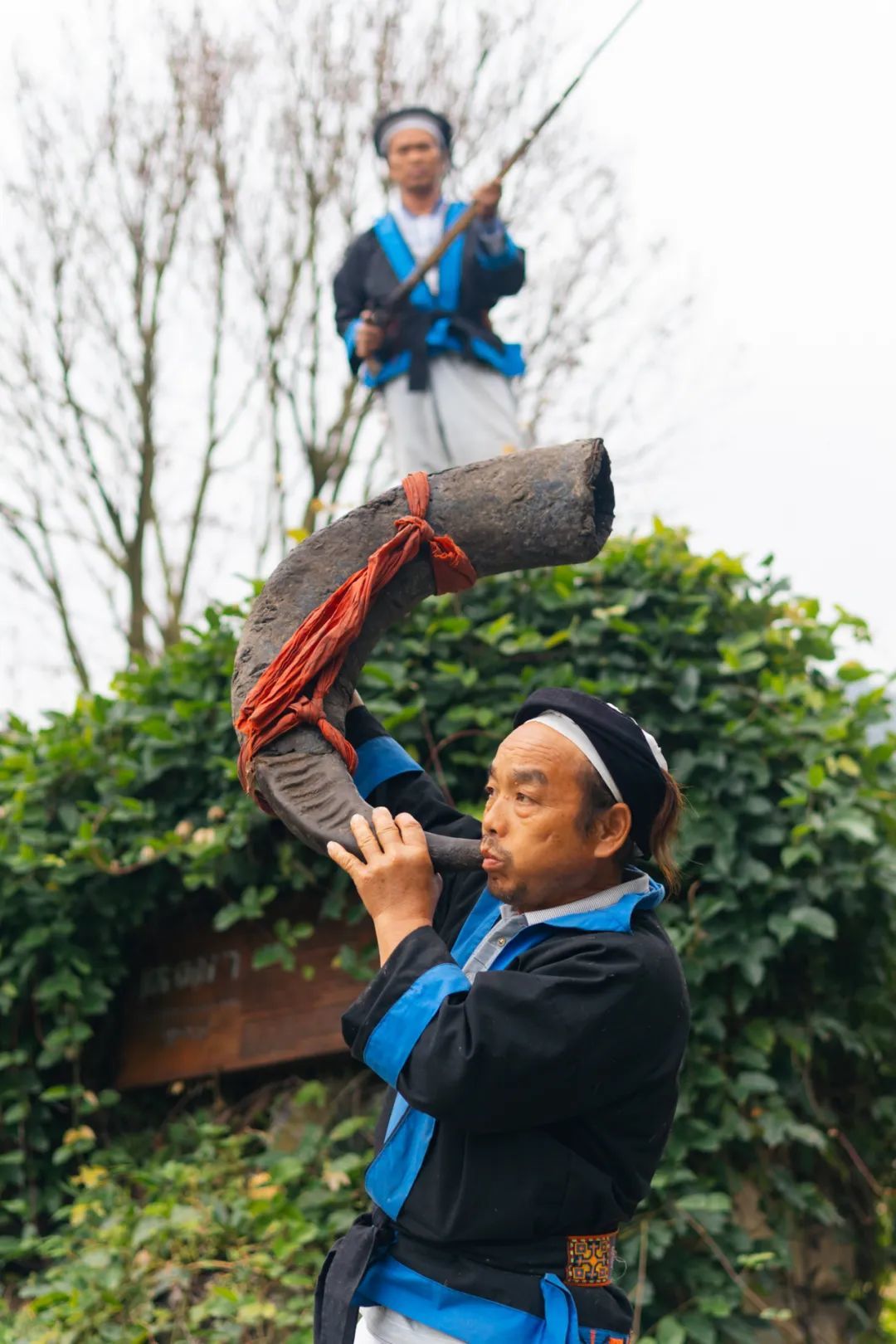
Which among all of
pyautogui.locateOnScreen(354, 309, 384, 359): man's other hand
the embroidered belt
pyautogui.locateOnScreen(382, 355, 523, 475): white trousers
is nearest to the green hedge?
pyautogui.locateOnScreen(382, 355, 523, 475): white trousers

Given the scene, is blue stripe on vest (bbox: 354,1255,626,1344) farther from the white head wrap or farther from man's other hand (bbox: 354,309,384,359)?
man's other hand (bbox: 354,309,384,359)

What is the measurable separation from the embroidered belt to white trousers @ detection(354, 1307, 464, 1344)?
167 millimetres

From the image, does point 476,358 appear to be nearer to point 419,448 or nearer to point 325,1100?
Answer: point 419,448

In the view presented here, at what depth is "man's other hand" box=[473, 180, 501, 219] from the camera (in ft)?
15.4

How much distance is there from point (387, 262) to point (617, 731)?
11.9 feet

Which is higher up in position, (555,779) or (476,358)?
(476,358)

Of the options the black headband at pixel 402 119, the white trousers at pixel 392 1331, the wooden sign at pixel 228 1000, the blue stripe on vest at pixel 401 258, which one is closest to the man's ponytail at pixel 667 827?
the white trousers at pixel 392 1331

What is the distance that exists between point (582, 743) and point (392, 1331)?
807mm

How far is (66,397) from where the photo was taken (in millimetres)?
10469

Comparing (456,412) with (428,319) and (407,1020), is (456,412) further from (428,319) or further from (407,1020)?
(407,1020)

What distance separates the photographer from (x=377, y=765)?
227 cm

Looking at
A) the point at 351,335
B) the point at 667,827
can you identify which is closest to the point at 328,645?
the point at 667,827

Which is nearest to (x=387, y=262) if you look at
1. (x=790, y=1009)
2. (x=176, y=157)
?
(x=790, y=1009)

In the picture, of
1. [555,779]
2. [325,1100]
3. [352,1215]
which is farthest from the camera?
[325,1100]
